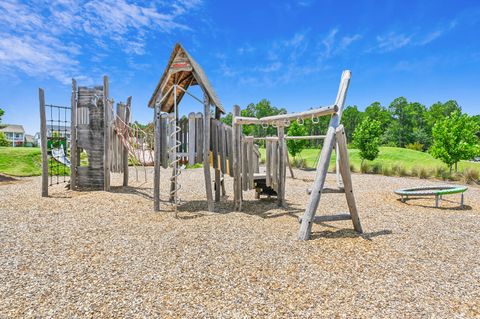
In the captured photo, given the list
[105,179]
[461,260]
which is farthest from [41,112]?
[461,260]

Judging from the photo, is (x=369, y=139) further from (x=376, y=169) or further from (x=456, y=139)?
(x=456, y=139)

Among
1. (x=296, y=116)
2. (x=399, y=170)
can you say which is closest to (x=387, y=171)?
(x=399, y=170)

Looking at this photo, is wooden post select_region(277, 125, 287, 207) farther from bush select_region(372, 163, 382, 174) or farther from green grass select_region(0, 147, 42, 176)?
green grass select_region(0, 147, 42, 176)

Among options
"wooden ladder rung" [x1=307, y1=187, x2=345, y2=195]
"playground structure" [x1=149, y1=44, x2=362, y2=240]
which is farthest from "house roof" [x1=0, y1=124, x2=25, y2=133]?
"wooden ladder rung" [x1=307, y1=187, x2=345, y2=195]

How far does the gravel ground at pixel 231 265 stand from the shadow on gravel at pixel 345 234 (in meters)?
0.02

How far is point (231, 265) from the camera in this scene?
14.3ft

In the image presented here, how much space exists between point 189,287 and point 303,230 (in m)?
2.66

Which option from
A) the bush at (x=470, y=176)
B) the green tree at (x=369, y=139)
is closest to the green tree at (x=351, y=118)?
the green tree at (x=369, y=139)

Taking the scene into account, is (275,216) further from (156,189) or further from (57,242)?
(57,242)

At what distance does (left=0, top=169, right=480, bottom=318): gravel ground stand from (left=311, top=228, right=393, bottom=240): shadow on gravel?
0.07 feet

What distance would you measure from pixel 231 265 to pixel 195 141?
446 centimetres

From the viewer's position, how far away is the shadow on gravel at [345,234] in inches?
→ 228

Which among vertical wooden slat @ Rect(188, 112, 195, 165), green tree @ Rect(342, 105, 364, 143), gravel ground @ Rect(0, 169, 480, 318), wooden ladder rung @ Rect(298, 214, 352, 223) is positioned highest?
green tree @ Rect(342, 105, 364, 143)

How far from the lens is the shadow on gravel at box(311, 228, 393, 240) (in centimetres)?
580
